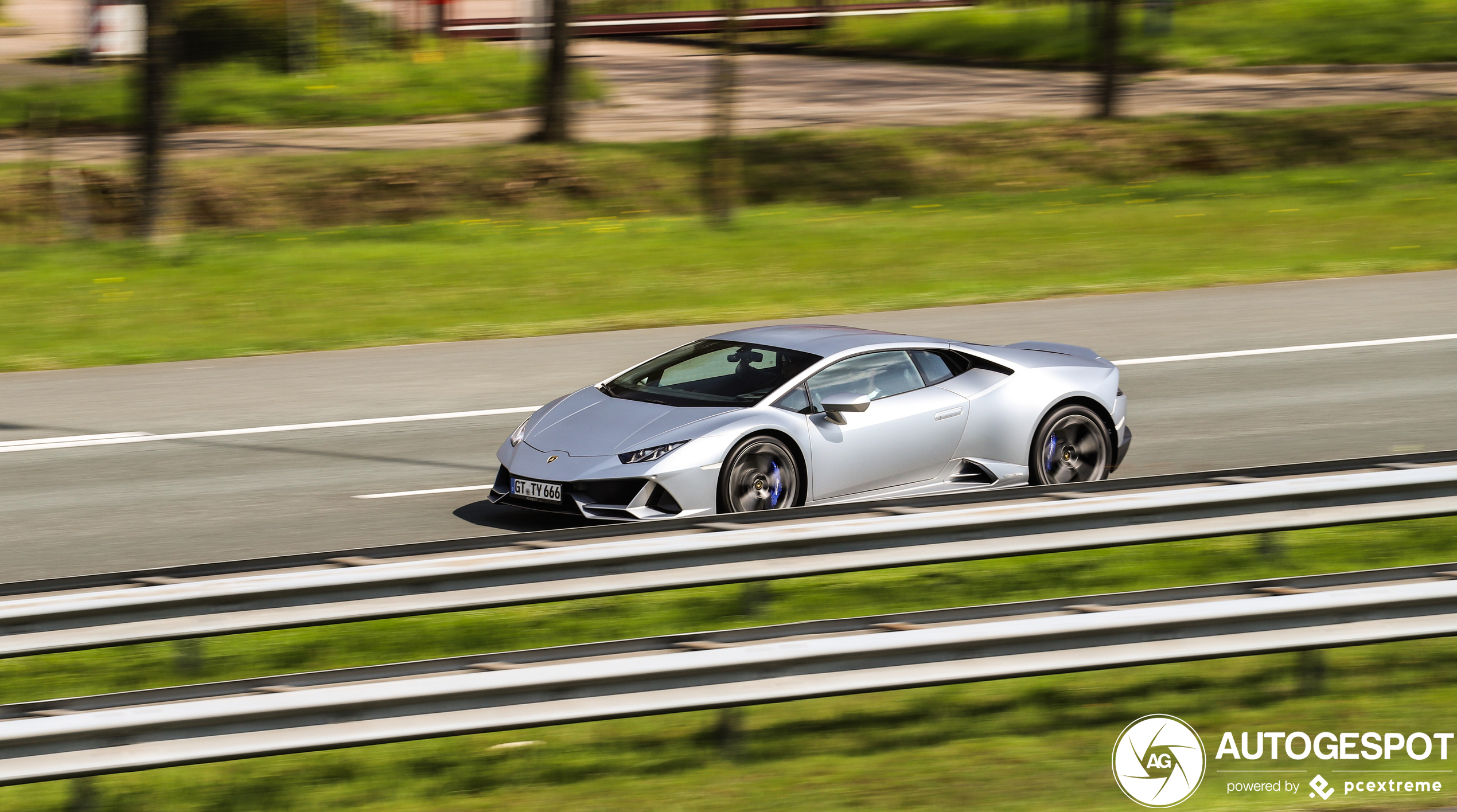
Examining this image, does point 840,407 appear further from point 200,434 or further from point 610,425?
point 200,434

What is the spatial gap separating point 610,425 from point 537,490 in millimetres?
584

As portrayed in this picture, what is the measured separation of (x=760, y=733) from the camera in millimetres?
6105

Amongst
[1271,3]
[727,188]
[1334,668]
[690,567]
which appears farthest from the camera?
[1271,3]

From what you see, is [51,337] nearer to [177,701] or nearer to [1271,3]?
[177,701]

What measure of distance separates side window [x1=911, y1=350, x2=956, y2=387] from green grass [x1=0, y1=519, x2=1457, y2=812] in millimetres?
2086

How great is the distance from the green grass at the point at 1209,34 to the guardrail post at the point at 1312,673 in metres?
34.7

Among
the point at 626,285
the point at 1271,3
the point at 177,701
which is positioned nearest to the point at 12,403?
the point at 626,285

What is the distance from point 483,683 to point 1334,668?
370 centimetres

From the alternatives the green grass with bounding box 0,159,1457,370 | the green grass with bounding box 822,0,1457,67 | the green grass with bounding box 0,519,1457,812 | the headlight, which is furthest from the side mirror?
the green grass with bounding box 822,0,1457,67

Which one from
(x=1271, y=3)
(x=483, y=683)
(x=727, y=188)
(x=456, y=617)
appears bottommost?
(x=456, y=617)

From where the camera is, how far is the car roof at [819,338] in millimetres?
9719

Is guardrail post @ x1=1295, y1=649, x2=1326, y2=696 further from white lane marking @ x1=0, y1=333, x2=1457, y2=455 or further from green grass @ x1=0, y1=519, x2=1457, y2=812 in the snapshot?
white lane marking @ x1=0, y1=333, x2=1457, y2=455

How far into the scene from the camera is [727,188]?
2286 centimetres

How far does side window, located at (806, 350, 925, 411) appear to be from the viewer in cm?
946
